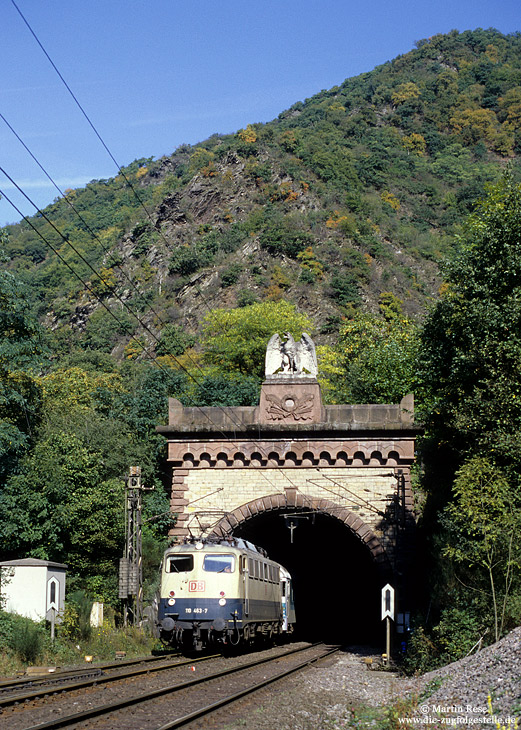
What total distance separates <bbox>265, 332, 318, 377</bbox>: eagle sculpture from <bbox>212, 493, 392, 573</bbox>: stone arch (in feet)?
14.3

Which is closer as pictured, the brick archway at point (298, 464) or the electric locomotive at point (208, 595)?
the electric locomotive at point (208, 595)

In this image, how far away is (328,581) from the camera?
44.2 m

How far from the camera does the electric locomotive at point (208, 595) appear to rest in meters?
21.0

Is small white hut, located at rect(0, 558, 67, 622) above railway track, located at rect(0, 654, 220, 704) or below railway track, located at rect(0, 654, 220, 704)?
above

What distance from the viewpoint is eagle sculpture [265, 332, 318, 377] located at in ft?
96.8

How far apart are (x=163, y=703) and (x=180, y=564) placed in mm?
9587

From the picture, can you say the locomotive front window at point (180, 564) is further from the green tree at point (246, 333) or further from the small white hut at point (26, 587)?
Result: the green tree at point (246, 333)

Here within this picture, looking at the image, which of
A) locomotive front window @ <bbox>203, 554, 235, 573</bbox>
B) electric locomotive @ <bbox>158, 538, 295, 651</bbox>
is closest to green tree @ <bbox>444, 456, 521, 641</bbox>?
electric locomotive @ <bbox>158, 538, 295, 651</bbox>

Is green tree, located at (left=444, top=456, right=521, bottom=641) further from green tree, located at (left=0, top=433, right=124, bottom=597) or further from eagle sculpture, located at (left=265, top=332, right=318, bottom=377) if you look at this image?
green tree, located at (left=0, top=433, right=124, bottom=597)

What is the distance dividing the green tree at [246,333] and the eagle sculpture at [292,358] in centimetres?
2515

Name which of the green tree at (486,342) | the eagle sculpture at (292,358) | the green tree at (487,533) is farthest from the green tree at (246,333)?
the green tree at (487,533)

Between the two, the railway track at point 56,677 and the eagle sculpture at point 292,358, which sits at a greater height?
the eagle sculpture at point 292,358

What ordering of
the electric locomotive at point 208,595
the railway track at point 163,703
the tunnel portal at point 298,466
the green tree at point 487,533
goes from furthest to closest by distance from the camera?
the tunnel portal at point 298,466
the electric locomotive at point 208,595
the green tree at point 487,533
the railway track at point 163,703

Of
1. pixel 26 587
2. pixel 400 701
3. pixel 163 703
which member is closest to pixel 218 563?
pixel 26 587
